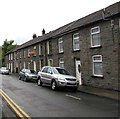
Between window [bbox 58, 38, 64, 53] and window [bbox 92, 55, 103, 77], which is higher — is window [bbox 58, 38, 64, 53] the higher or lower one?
the higher one

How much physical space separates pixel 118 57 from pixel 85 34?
4.94 m

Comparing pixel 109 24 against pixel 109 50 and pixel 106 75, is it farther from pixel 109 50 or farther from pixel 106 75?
pixel 106 75

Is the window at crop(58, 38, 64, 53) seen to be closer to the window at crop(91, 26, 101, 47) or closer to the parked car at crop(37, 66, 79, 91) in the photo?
the window at crop(91, 26, 101, 47)

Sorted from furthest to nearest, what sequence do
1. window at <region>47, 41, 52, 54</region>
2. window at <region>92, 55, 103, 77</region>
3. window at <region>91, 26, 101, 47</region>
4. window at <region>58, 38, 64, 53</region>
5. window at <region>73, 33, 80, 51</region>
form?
window at <region>47, 41, 52, 54</region>
window at <region>58, 38, 64, 53</region>
window at <region>73, 33, 80, 51</region>
window at <region>91, 26, 101, 47</region>
window at <region>92, 55, 103, 77</region>

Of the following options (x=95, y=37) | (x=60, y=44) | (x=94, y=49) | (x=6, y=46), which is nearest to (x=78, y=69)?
(x=94, y=49)

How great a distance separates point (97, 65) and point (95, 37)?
7.96 ft

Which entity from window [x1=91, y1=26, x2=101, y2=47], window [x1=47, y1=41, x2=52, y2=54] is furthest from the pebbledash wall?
window [x1=47, y1=41, x2=52, y2=54]

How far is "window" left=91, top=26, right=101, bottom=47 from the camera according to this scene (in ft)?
58.0

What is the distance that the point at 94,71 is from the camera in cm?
1819

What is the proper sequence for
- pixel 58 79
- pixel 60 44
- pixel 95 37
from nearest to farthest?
pixel 58 79 → pixel 95 37 → pixel 60 44

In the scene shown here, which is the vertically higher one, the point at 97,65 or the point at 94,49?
the point at 94,49

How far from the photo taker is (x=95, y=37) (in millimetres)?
18141

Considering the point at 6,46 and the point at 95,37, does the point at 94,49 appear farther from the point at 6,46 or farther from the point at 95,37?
the point at 6,46

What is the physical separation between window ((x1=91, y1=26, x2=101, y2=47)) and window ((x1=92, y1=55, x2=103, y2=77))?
1070mm
